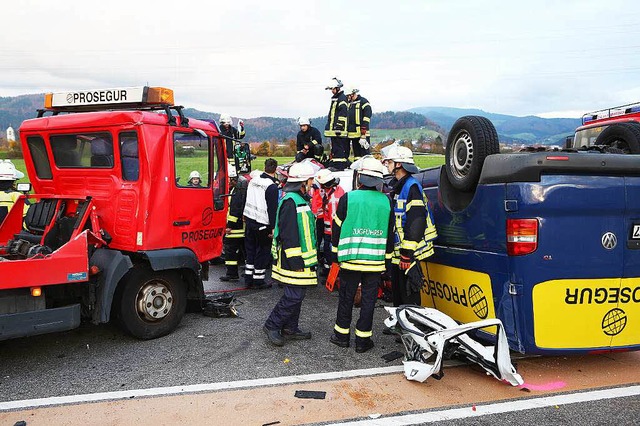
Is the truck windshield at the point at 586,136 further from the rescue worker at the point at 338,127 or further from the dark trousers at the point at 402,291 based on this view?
the dark trousers at the point at 402,291

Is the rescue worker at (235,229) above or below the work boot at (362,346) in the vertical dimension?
above

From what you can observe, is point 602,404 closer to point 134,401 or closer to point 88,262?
point 134,401

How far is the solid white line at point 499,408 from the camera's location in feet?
10.8

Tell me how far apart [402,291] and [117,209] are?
303cm

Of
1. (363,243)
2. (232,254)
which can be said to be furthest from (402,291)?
(232,254)

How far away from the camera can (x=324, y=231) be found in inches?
307

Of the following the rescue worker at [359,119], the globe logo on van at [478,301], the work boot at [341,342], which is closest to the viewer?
the globe logo on van at [478,301]

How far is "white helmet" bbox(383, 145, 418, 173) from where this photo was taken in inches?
195

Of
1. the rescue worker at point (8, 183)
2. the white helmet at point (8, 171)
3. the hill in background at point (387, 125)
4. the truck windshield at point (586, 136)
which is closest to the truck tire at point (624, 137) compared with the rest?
the hill in background at point (387, 125)

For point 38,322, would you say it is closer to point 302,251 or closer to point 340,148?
point 302,251

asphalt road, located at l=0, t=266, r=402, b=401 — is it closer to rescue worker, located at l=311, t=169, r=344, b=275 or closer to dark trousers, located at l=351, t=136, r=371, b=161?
rescue worker, located at l=311, t=169, r=344, b=275

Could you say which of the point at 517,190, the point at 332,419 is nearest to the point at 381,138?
the point at 517,190

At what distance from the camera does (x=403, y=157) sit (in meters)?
4.98

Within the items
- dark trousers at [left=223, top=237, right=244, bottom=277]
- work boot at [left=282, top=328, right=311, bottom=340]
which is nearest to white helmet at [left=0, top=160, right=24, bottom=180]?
dark trousers at [left=223, top=237, right=244, bottom=277]
